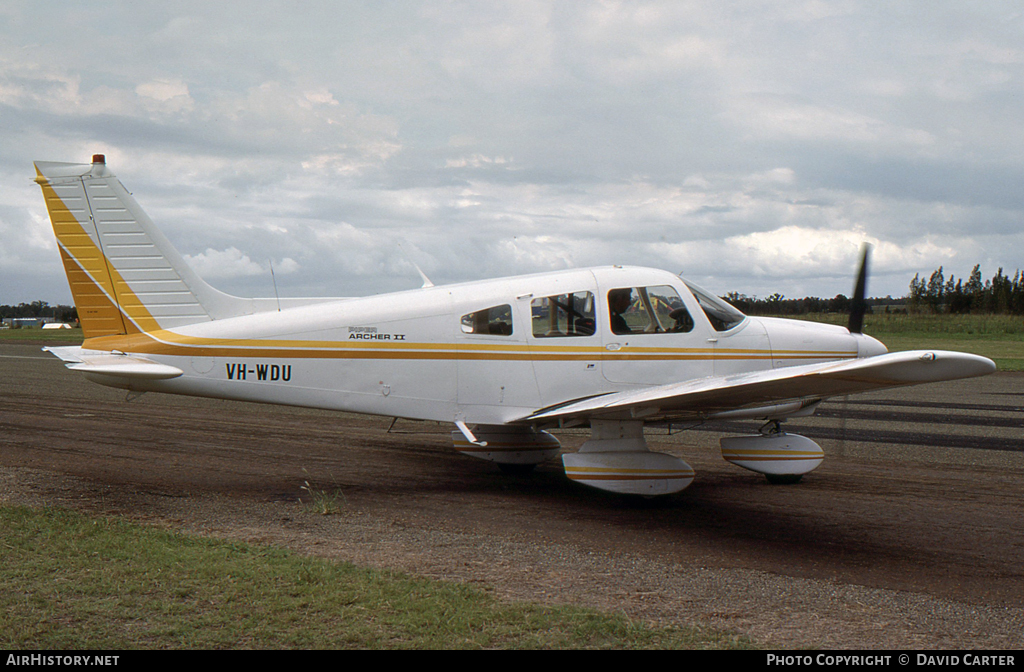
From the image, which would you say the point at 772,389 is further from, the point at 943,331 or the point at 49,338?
the point at 49,338

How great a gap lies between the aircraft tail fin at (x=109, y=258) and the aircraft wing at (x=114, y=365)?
0.35m

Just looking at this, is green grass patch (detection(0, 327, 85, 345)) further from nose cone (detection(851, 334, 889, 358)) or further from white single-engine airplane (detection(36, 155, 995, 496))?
nose cone (detection(851, 334, 889, 358))

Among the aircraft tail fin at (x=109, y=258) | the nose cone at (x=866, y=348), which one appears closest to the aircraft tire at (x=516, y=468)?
the aircraft tail fin at (x=109, y=258)

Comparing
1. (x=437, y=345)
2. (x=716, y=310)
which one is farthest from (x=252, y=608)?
(x=716, y=310)

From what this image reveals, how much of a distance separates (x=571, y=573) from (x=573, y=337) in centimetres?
335

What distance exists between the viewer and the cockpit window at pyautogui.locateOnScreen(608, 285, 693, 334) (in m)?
8.90

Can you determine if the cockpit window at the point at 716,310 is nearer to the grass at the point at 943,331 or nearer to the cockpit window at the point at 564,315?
Result: the cockpit window at the point at 564,315

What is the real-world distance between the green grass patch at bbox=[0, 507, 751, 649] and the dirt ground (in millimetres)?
420

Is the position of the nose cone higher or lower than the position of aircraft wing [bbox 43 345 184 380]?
lower

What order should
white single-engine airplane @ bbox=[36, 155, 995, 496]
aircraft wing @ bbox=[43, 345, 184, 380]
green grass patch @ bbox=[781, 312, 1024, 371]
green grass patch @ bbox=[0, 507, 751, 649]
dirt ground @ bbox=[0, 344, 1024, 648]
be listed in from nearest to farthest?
green grass patch @ bbox=[0, 507, 751, 649] → dirt ground @ bbox=[0, 344, 1024, 648] → aircraft wing @ bbox=[43, 345, 184, 380] → white single-engine airplane @ bbox=[36, 155, 995, 496] → green grass patch @ bbox=[781, 312, 1024, 371]

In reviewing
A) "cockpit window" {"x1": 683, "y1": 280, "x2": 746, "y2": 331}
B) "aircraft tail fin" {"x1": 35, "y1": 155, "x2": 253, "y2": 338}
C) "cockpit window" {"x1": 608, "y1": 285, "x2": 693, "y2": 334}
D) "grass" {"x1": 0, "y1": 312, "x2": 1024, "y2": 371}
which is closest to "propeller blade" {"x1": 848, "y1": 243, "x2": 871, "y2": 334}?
"cockpit window" {"x1": 683, "y1": 280, "x2": 746, "y2": 331}

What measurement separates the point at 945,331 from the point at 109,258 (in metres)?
51.8
